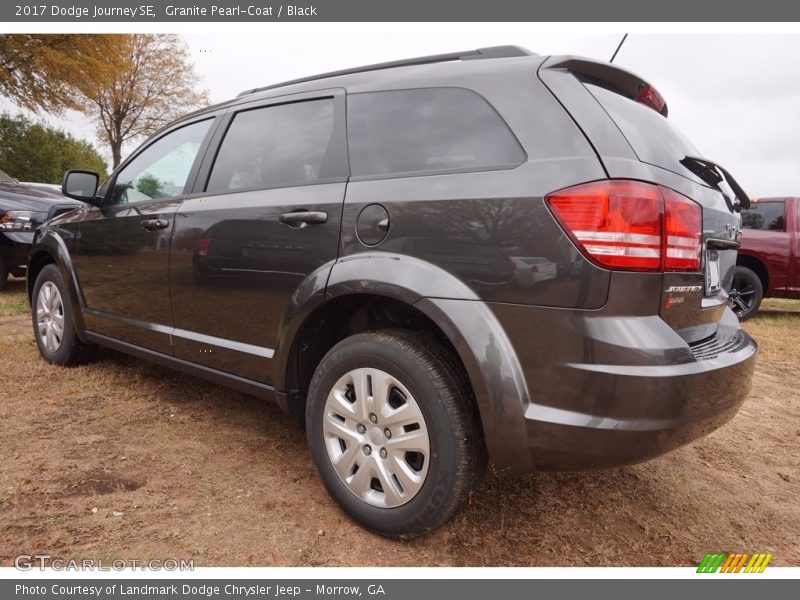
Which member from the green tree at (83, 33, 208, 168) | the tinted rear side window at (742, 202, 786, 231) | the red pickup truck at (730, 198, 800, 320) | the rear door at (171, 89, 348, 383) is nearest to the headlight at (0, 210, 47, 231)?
the rear door at (171, 89, 348, 383)

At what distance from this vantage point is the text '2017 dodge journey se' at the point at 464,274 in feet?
5.19

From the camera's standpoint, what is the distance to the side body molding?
167 centimetres

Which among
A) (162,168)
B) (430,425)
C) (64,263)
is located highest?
(162,168)

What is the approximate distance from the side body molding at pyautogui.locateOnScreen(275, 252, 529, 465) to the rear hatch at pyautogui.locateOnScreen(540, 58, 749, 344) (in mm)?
512

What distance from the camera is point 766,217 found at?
7.46 metres

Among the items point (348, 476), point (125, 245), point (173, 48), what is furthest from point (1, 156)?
point (348, 476)

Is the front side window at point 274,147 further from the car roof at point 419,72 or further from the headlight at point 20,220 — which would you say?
the headlight at point 20,220

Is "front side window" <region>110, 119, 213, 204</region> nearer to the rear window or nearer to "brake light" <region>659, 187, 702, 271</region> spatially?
the rear window

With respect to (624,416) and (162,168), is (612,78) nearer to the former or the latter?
(624,416)

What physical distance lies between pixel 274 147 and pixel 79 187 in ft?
5.74

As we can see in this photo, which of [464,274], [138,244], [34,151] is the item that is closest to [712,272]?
[464,274]

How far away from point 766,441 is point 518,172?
2.52m

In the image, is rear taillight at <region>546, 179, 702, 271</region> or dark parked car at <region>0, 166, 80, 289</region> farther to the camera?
dark parked car at <region>0, 166, 80, 289</region>

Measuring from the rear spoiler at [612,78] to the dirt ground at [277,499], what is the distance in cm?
167
